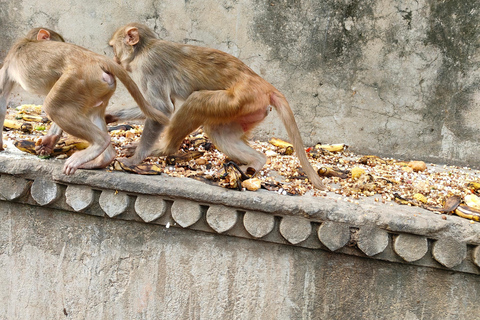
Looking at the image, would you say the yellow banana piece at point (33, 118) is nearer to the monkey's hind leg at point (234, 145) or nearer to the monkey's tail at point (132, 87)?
the monkey's tail at point (132, 87)

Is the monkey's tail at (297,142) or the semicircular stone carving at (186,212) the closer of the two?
the semicircular stone carving at (186,212)

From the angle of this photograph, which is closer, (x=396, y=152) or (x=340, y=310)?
(x=340, y=310)

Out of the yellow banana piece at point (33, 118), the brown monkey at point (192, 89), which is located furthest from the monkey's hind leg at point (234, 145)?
the yellow banana piece at point (33, 118)

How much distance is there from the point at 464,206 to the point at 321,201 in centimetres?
A: 80

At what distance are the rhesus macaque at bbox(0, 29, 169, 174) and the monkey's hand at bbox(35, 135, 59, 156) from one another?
30 centimetres

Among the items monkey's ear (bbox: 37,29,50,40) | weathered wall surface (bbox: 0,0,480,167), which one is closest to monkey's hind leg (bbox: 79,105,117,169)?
monkey's ear (bbox: 37,29,50,40)

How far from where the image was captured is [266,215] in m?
2.29

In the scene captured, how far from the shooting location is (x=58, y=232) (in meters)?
2.46

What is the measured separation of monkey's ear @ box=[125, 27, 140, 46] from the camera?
2.90 meters

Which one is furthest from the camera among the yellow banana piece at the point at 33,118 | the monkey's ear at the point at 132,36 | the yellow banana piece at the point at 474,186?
the yellow banana piece at the point at 33,118

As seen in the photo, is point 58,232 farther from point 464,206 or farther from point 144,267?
point 464,206

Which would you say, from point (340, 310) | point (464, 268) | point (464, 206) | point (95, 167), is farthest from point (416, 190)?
point (95, 167)

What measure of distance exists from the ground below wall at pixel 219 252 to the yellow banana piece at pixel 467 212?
0.09 metres

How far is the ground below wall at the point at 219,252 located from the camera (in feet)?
7.40
